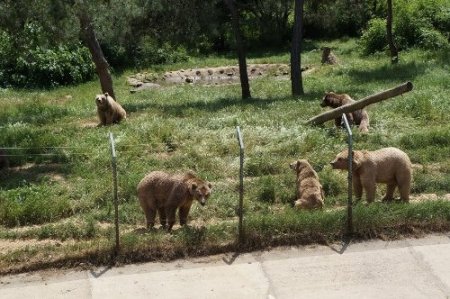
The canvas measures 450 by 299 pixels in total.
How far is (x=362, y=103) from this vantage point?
44.3ft

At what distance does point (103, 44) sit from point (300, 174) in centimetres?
2340

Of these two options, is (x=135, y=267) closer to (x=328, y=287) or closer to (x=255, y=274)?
(x=255, y=274)

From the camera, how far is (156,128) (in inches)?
→ 568

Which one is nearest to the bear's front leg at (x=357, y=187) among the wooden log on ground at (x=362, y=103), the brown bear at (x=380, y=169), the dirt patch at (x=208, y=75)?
the brown bear at (x=380, y=169)

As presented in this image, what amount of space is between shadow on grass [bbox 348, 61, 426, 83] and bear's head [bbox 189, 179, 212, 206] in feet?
47.8

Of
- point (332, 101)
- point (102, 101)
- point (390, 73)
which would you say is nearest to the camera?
point (332, 101)

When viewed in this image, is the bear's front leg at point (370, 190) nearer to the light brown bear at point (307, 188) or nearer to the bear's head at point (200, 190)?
the light brown bear at point (307, 188)

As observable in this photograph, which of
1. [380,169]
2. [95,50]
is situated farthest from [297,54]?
[380,169]

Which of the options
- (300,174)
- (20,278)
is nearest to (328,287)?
(300,174)

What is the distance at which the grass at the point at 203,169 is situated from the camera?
28.8 ft

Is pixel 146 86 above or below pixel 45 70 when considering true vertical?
below

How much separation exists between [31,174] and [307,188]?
17.7 ft

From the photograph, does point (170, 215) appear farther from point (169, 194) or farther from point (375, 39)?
point (375, 39)

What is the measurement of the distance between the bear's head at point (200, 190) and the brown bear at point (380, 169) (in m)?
2.40
